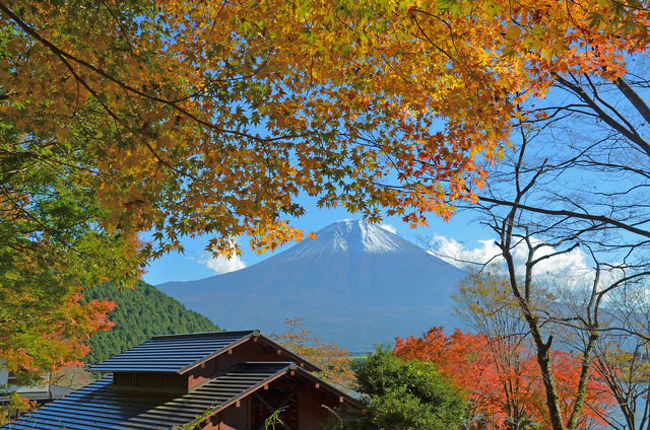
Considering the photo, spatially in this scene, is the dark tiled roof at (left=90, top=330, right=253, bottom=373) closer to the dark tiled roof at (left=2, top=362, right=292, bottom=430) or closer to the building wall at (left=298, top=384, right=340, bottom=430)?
the dark tiled roof at (left=2, top=362, right=292, bottom=430)

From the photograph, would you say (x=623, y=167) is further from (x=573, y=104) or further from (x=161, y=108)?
(x=161, y=108)

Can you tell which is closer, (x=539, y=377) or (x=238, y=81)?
(x=238, y=81)

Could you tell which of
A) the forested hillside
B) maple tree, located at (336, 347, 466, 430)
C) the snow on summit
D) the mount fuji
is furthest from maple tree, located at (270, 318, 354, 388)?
the snow on summit

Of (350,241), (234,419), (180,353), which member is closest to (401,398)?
(234,419)

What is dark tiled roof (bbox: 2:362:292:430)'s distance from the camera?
11.4 meters

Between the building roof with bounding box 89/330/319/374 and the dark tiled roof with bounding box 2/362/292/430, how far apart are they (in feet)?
2.45

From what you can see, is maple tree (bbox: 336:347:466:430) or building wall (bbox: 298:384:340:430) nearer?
maple tree (bbox: 336:347:466:430)

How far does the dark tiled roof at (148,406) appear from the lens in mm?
11445

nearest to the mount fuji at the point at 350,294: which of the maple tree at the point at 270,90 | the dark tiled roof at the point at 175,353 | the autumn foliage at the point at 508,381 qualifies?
the autumn foliage at the point at 508,381

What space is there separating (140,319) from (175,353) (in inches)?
1238

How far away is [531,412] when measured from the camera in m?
14.8

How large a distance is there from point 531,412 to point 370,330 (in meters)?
161

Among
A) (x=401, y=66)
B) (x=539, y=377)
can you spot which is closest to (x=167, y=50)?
(x=401, y=66)

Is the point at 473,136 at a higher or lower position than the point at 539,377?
higher
